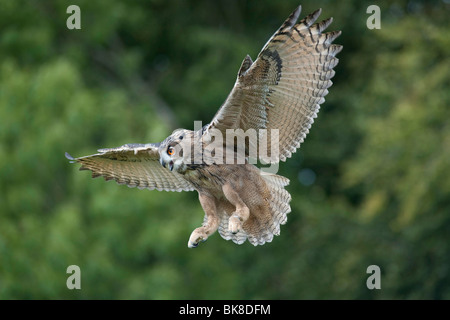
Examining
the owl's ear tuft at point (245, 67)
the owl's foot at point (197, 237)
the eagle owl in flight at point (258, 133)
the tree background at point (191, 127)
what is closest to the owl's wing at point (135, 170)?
→ the eagle owl in flight at point (258, 133)

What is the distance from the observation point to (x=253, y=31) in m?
20.3

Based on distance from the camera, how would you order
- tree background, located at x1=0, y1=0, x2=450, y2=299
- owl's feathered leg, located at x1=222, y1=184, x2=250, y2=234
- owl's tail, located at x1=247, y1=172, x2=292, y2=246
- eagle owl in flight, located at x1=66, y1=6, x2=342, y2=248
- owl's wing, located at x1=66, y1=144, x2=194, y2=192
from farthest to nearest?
tree background, located at x1=0, y1=0, x2=450, y2=299
owl's wing, located at x1=66, y1=144, x2=194, y2=192
owl's tail, located at x1=247, y1=172, x2=292, y2=246
owl's feathered leg, located at x1=222, y1=184, x2=250, y2=234
eagle owl in flight, located at x1=66, y1=6, x2=342, y2=248

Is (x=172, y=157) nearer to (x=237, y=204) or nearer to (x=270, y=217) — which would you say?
(x=237, y=204)

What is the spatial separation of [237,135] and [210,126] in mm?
219

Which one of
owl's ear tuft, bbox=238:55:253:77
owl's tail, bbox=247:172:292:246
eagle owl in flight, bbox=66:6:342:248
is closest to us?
owl's ear tuft, bbox=238:55:253:77

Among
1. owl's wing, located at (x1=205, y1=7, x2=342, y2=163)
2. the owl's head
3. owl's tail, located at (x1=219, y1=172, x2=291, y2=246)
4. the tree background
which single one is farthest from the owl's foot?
the tree background

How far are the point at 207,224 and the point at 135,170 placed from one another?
999mm

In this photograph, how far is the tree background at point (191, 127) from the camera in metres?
14.9

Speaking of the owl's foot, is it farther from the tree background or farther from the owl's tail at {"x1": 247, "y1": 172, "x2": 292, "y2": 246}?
the tree background

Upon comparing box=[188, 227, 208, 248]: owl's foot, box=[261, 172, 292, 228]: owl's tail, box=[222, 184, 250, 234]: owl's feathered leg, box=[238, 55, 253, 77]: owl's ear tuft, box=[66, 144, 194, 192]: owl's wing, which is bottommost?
box=[188, 227, 208, 248]: owl's foot

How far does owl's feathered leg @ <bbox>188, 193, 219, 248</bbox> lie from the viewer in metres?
5.44

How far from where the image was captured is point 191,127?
18391 millimetres

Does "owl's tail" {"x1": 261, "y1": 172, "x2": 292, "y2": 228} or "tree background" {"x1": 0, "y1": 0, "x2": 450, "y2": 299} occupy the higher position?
"tree background" {"x1": 0, "y1": 0, "x2": 450, "y2": 299}
